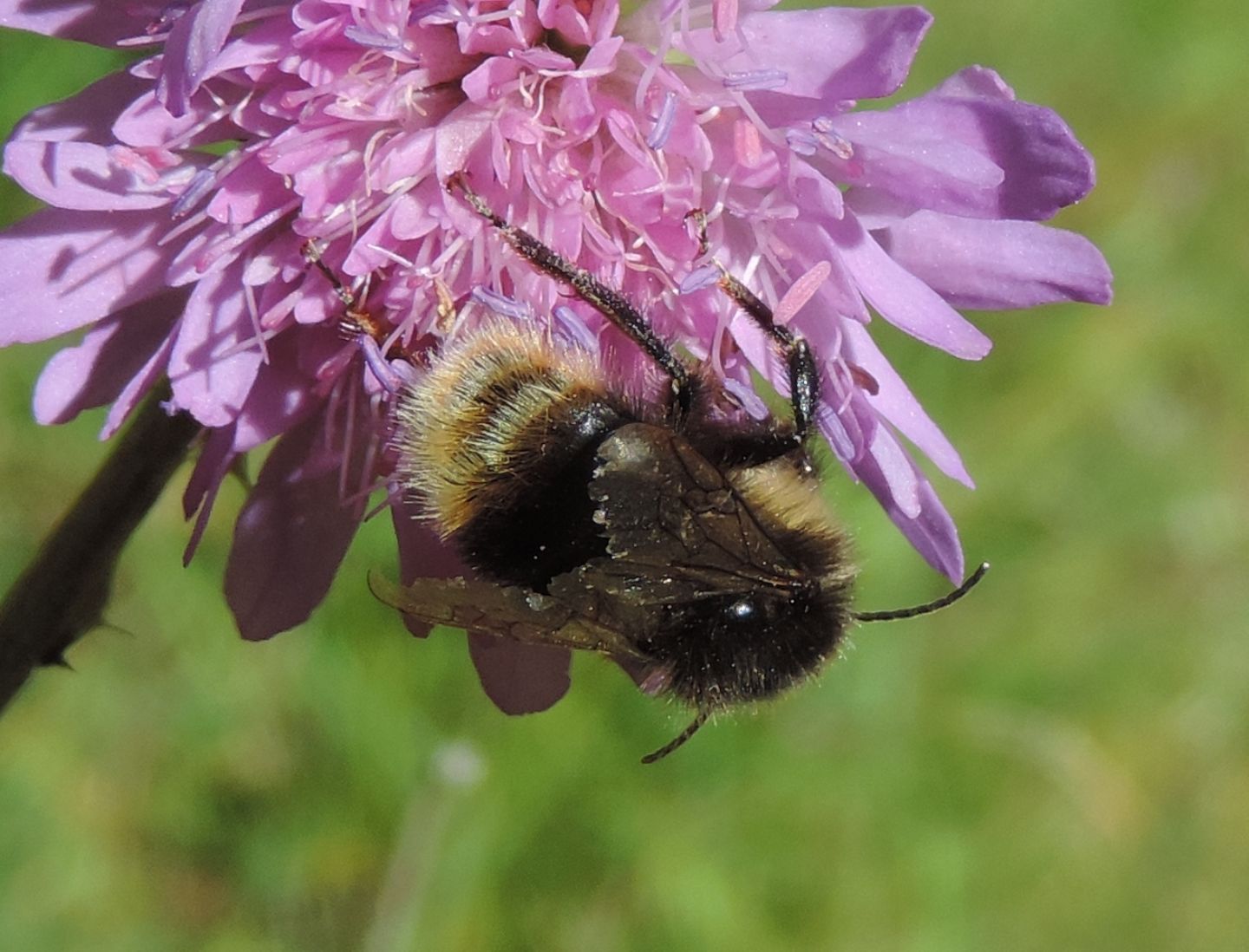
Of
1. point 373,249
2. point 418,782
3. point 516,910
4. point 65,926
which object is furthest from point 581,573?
point 65,926

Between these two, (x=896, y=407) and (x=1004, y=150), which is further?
(x=896, y=407)

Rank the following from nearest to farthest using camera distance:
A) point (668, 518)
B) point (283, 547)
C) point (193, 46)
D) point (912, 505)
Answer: point (193, 46) → point (668, 518) → point (912, 505) → point (283, 547)

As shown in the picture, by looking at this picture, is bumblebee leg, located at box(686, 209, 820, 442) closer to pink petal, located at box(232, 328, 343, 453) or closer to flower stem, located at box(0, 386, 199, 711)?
pink petal, located at box(232, 328, 343, 453)

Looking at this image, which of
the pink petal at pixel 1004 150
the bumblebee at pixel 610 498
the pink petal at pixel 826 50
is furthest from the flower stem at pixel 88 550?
the pink petal at pixel 1004 150

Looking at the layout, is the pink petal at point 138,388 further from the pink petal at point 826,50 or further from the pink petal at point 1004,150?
the pink petal at point 1004,150

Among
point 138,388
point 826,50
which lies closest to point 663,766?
point 138,388

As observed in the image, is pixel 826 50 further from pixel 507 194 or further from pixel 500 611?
pixel 500 611

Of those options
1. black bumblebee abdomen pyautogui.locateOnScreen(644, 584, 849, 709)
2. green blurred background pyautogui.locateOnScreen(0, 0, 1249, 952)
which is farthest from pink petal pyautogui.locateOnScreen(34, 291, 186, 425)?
green blurred background pyautogui.locateOnScreen(0, 0, 1249, 952)

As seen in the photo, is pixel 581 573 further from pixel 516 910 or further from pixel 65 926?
pixel 65 926

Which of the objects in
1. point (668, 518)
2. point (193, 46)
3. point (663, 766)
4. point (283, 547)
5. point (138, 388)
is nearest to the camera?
point (193, 46)
